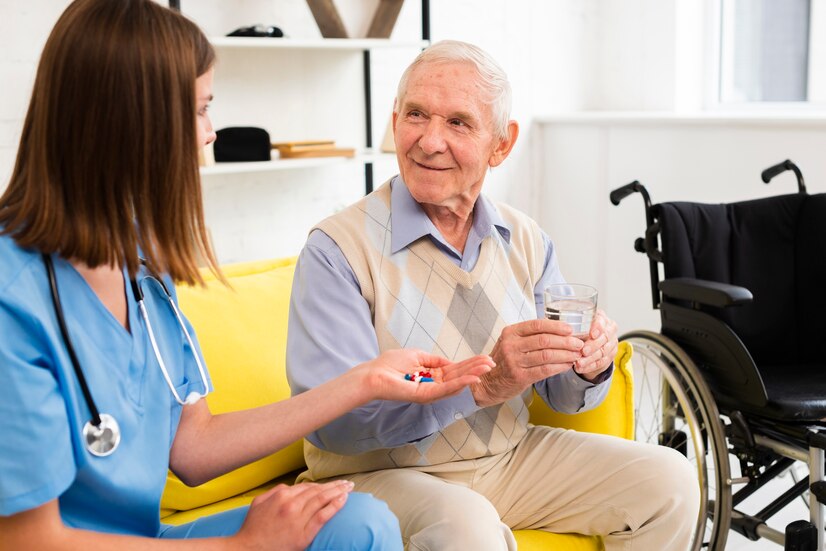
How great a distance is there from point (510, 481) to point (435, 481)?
204mm

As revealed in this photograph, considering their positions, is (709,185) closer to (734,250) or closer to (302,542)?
(734,250)

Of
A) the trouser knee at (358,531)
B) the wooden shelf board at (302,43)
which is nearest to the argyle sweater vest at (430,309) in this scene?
the trouser knee at (358,531)

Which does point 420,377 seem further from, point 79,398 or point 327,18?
point 327,18

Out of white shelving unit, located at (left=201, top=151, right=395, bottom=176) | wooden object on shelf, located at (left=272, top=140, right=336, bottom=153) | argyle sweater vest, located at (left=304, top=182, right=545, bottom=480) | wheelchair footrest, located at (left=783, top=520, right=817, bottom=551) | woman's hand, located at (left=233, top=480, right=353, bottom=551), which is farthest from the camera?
wooden object on shelf, located at (left=272, top=140, right=336, bottom=153)

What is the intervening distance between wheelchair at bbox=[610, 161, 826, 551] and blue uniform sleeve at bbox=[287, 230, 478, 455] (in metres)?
0.79

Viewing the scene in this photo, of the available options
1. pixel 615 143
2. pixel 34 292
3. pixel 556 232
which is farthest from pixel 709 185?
pixel 34 292

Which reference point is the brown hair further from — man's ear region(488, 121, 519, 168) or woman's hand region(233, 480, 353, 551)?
man's ear region(488, 121, 519, 168)

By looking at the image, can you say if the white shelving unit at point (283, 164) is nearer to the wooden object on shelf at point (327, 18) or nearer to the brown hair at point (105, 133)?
the wooden object on shelf at point (327, 18)

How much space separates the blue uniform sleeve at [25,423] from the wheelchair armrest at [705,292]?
160 cm

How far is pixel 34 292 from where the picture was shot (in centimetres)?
109

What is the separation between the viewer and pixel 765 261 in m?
2.55

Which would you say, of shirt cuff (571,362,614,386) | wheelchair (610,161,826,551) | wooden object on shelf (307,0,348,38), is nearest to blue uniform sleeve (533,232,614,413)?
shirt cuff (571,362,614,386)

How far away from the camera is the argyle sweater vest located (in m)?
1.72

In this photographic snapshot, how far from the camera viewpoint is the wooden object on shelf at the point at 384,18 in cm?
327
